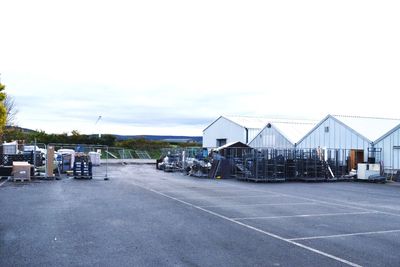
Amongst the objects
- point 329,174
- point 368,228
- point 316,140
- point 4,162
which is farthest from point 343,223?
point 316,140

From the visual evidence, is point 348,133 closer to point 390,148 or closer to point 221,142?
point 390,148

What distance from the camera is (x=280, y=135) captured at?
45844 mm

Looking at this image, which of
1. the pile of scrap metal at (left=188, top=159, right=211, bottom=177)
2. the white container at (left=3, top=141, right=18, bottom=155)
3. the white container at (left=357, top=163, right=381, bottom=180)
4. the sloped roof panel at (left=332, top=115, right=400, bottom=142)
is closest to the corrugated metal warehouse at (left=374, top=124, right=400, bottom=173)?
the sloped roof panel at (left=332, top=115, right=400, bottom=142)

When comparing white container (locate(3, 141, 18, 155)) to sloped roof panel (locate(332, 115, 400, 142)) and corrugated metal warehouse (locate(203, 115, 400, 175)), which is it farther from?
sloped roof panel (locate(332, 115, 400, 142))

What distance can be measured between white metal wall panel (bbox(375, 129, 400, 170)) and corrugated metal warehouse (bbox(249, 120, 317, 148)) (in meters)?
11.0

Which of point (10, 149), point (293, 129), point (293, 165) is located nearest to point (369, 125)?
point (293, 129)

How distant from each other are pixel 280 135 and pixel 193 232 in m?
36.6

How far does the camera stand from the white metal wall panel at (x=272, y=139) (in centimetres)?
4535

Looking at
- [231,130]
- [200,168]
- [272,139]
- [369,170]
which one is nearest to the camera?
[369,170]

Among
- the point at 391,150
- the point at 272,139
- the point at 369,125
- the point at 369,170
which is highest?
the point at 369,125

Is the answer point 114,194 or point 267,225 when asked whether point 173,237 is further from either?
point 114,194

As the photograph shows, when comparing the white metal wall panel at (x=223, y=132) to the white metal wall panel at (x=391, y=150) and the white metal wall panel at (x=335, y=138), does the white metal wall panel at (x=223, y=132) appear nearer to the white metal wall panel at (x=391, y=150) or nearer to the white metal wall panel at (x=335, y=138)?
the white metal wall panel at (x=335, y=138)

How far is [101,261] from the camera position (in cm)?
752

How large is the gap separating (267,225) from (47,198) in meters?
9.28
